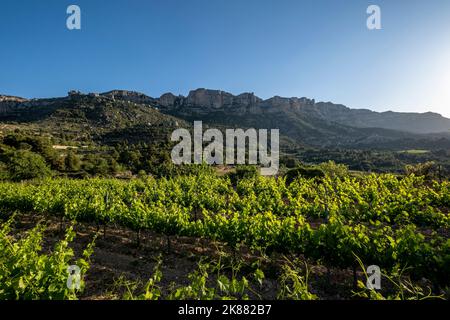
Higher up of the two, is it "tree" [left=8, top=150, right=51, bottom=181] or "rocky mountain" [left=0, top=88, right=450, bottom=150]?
"rocky mountain" [left=0, top=88, right=450, bottom=150]

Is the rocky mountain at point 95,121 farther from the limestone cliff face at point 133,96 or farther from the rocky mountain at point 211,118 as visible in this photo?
the limestone cliff face at point 133,96

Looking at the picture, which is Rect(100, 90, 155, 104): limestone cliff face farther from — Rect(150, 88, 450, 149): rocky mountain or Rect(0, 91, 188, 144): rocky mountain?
Rect(0, 91, 188, 144): rocky mountain

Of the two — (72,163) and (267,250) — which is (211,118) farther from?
(267,250)

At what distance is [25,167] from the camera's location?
Answer: 86.5 ft

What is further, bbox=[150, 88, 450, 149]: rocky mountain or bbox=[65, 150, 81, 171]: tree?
bbox=[150, 88, 450, 149]: rocky mountain

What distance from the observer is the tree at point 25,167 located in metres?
26.0

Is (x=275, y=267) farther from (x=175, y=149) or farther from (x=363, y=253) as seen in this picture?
(x=175, y=149)

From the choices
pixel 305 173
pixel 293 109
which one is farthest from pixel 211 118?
pixel 305 173

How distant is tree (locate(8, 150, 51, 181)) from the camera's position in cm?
2598

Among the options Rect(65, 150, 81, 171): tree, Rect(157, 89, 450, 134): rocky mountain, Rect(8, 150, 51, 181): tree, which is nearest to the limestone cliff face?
Rect(157, 89, 450, 134): rocky mountain
